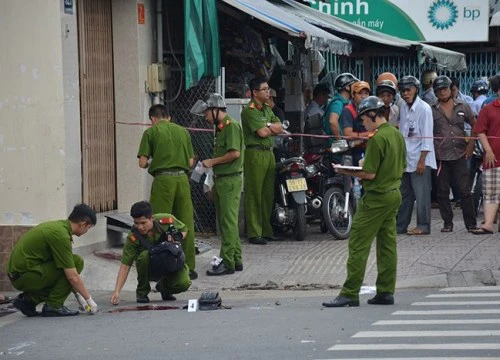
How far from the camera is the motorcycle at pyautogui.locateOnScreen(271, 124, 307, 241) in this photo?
568 inches

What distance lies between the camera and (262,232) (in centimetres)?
1476

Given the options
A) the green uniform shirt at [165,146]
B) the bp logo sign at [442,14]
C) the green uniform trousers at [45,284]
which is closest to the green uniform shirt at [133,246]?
the green uniform trousers at [45,284]

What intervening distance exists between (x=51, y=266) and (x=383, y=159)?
305 centimetres

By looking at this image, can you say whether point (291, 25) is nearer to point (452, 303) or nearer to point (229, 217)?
point (229, 217)

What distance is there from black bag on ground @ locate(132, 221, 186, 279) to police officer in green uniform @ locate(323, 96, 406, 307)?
143 centimetres

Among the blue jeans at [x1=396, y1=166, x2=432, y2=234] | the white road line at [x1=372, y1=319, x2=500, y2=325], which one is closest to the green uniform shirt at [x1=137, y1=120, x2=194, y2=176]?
the blue jeans at [x1=396, y1=166, x2=432, y2=234]

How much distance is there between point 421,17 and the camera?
2473 cm

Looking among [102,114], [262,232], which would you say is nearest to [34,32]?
[102,114]

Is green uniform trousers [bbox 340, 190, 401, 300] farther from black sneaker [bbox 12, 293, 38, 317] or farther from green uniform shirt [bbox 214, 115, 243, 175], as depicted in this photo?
black sneaker [bbox 12, 293, 38, 317]

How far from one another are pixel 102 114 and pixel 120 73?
1.91 ft

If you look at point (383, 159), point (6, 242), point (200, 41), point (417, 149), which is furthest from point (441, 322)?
point (200, 41)

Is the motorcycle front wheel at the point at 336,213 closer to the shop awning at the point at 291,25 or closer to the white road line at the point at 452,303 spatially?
the shop awning at the point at 291,25

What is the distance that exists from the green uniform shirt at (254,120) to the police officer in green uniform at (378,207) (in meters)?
3.57

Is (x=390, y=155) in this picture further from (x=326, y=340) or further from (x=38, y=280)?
(x=38, y=280)
